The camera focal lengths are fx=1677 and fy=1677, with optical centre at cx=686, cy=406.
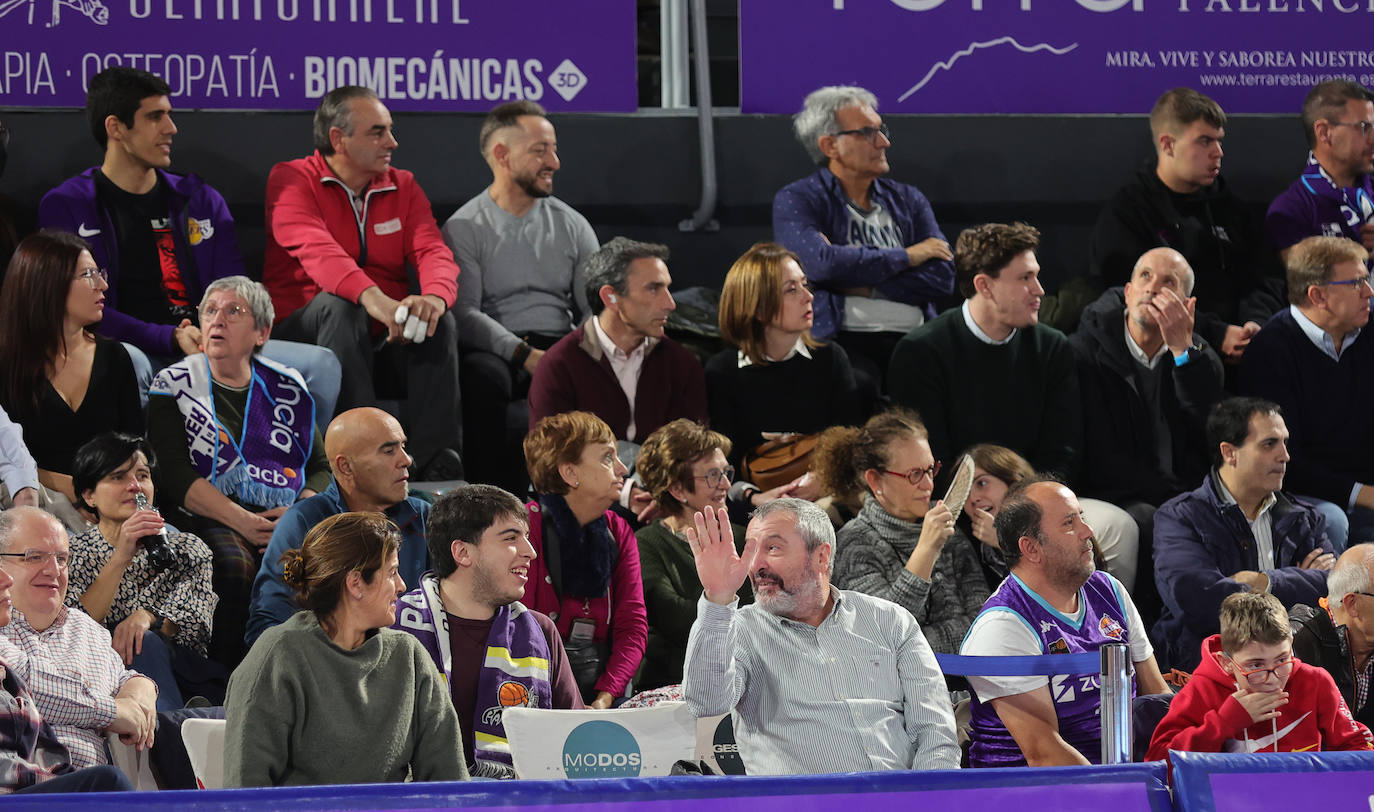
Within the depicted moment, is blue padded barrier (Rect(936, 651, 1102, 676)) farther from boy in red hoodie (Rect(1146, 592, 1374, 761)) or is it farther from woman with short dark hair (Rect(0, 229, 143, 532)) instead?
woman with short dark hair (Rect(0, 229, 143, 532))

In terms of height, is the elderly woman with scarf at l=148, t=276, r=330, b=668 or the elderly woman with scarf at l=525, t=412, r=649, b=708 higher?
the elderly woman with scarf at l=148, t=276, r=330, b=668

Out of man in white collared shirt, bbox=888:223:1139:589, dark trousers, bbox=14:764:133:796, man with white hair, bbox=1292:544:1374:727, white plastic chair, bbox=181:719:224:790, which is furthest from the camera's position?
man in white collared shirt, bbox=888:223:1139:589

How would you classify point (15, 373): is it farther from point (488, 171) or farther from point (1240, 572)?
point (1240, 572)

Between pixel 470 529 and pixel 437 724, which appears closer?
Result: pixel 437 724

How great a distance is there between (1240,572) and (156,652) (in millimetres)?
3088

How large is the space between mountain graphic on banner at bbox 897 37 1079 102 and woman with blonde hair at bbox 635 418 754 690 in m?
2.57

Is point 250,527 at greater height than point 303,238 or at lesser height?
lesser

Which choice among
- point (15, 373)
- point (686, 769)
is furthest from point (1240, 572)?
point (15, 373)

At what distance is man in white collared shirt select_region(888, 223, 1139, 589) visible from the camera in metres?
5.53

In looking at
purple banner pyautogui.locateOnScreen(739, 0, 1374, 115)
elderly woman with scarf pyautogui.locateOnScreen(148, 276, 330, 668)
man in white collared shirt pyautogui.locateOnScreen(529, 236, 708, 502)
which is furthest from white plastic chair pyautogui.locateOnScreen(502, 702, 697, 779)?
purple banner pyautogui.locateOnScreen(739, 0, 1374, 115)

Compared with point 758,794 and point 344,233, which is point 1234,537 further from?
point 344,233

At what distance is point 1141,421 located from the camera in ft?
18.5

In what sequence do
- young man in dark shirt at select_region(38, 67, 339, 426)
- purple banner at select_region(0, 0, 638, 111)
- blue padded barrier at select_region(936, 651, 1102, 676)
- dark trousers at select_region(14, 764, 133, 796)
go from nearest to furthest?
dark trousers at select_region(14, 764, 133, 796)
blue padded barrier at select_region(936, 651, 1102, 676)
young man in dark shirt at select_region(38, 67, 339, 426)
purple banner at select_region(0, 0, 638, 111)

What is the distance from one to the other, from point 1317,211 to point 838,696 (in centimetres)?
363
